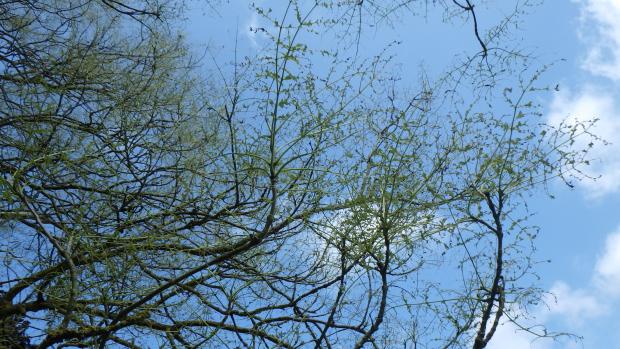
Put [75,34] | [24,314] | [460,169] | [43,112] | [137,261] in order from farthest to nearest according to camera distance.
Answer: [75,34] → [43,112] → [24,314] → [137,261] → [460,169]

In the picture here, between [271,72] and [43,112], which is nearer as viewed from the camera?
[271,72]

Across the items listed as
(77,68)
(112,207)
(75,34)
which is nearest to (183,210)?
(112,207)

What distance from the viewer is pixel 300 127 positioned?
400cm

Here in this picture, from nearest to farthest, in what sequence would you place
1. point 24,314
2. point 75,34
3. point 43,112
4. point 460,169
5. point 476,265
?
point 476,265 < point 460,169 < point 24,314 < point 43,112 < point 75,34

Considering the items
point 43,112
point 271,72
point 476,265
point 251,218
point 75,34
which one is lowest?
point 476,265

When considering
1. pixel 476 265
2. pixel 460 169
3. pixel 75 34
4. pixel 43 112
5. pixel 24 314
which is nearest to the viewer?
pixel 476 265

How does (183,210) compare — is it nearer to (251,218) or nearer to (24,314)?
(251,218)

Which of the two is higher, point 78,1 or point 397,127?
point 78,1

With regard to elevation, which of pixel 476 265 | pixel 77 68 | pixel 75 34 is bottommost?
pixel 476 265

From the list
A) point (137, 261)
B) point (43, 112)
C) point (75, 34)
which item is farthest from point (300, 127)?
point (75, 34)

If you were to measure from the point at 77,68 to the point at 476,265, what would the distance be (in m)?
3.44

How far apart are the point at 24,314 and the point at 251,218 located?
1.67 metres

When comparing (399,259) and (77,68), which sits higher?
(77,68)

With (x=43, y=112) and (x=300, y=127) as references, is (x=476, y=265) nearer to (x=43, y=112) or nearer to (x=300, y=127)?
→ (x=300, y=127)
